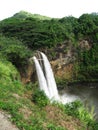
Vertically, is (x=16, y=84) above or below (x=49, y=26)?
below

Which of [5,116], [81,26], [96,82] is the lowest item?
[96,82]

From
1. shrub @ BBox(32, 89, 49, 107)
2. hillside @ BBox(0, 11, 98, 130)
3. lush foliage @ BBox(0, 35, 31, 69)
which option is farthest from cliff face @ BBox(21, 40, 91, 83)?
shrub @ BBox(32, 89, 49, 107)

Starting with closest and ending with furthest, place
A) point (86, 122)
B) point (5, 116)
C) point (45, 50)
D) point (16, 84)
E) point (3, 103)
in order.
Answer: point (5, 116) → point (3, 103) → point (86, 122) → point (16, 84) → point (45, 50)

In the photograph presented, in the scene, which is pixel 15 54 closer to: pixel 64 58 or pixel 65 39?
pixel 64 58

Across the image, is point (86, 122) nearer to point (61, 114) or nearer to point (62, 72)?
point (61, 114)

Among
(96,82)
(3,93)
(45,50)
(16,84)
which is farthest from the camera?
(96,82)

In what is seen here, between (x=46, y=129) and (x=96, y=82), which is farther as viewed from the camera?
(x=96, y=82)

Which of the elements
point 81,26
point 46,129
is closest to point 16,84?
point 46,129

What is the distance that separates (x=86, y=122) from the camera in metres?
14.4

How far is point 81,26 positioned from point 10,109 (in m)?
24.3

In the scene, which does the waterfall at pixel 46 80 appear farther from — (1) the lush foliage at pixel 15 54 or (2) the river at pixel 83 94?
(2) the river at pixel 83 94

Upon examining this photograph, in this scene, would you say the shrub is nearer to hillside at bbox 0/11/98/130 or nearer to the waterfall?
hillside at bbox 0/11/98/130

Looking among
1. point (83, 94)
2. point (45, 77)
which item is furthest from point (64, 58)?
point (45, 77)

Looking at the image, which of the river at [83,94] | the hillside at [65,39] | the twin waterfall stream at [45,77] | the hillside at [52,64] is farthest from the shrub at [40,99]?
the hillside at [65,39]
